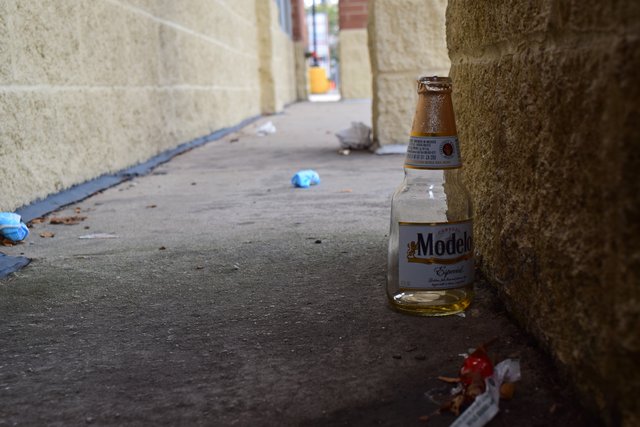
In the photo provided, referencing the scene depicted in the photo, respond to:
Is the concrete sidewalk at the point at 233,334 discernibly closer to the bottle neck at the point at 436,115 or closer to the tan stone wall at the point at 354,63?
the bottle neck at the point at 436,115

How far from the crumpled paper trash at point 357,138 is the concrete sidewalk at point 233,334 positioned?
2.34m

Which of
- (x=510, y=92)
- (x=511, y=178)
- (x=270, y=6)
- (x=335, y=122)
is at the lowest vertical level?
(x=335, y=122)

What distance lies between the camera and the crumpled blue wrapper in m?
2.12

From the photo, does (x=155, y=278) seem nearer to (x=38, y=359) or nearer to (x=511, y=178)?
(x=38, y=359)

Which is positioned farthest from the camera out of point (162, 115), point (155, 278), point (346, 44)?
point (346, 44)

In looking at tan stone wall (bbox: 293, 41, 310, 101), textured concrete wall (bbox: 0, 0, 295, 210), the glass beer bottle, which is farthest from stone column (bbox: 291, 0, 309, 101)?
the glass beer bottle

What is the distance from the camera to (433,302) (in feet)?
4.47

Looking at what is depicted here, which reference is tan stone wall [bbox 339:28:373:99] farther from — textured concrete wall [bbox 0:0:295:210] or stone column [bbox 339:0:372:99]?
textured concrete wall [bbox 0:0:295:210]

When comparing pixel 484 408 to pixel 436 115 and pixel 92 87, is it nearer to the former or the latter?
pixel 436 115

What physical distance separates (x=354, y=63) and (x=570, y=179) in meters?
14.2

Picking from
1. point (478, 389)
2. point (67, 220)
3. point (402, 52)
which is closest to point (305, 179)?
point (67, 220)

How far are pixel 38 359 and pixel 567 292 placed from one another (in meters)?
0.94

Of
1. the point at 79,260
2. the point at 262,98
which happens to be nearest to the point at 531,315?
the point at 79,260

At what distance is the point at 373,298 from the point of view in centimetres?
146
